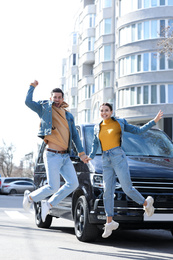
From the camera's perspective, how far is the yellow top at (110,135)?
757 cm

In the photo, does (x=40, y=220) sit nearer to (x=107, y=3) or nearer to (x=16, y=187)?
(x=16, y=187)

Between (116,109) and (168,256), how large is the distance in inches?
1466

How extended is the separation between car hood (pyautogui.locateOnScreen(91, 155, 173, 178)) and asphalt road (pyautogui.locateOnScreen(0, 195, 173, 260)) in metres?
1.09

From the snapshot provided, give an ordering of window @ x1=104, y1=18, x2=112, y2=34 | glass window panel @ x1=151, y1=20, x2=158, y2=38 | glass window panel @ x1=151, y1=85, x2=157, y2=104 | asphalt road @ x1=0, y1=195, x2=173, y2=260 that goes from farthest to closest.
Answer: window @ x1=104, y1=18, x2=112, y2=34, glass window panel @ x1=151, y1=20, x2=158, y2=38, glass window panel @ x1=151, y1=85, x2=157, y2=104, asphalt road @ x1=0, y1=195, x2=173, y2=260

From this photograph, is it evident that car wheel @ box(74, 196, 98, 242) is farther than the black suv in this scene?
Yes

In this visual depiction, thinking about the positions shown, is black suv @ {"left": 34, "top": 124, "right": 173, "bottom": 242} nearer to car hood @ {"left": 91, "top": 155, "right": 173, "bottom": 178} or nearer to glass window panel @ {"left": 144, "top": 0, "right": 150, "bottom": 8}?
car hood @ {"left": 91, "top": 155, "right": 173, "bottom": 178}

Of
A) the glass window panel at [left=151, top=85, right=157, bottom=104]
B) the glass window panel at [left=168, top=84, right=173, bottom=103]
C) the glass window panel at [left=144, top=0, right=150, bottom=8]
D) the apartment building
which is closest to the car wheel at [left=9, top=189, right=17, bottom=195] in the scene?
the apartment building

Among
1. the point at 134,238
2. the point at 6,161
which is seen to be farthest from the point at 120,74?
the point at 6,161

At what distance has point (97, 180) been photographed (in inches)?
309

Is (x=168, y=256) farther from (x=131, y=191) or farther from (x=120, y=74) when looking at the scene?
(x=120, y=74)

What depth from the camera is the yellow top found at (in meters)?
7.57

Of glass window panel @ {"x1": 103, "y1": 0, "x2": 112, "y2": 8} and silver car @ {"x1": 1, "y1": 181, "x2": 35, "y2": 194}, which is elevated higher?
glass window panel @ {"x1": 103, "y1": 0, "x2": 112, "y2": 8}

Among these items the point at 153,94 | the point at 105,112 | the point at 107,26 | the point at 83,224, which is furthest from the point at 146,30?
the point at 83,224

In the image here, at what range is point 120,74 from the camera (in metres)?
43.9
